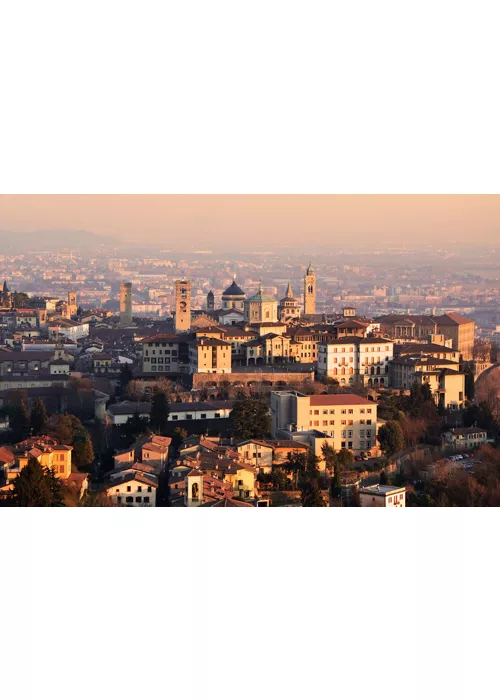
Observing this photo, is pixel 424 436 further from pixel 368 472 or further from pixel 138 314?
pixel 138 314

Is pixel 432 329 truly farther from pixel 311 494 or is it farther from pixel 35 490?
pixel 35 490

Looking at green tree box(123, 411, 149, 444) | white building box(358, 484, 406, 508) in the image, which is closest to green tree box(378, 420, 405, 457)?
white building box(358, 484, 406, 508)

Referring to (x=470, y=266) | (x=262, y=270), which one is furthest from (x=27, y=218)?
(x=470, y=266)

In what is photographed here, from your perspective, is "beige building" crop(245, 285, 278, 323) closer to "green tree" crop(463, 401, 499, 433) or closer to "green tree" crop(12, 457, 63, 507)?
"green tree" crop(463, 401, 499, 433)

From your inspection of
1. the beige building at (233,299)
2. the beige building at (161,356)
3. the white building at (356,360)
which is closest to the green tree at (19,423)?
the beige building at (161,356)

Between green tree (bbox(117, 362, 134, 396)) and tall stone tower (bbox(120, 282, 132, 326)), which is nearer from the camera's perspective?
green tree (bbox(117, 362, 134, 396))

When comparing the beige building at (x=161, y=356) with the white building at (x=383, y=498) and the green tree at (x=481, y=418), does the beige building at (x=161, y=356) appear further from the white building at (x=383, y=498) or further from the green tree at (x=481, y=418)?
the white building at (x=383, y=498)
